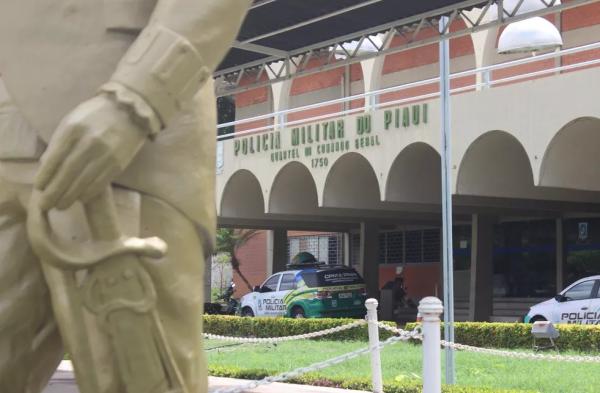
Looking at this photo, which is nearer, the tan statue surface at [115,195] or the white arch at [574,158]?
the tan statue surface at [115,195]

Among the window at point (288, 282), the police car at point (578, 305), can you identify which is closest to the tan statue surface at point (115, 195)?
the police car at point (578, 305)

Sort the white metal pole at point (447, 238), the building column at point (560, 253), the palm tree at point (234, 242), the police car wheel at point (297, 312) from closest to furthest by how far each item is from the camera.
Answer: the white metal pole at point (447, 238) < the police car wheel at point (297, 312) < the building column at point (560, 253) < the palm tree at point (234, 242)

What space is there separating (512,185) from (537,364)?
808 cm

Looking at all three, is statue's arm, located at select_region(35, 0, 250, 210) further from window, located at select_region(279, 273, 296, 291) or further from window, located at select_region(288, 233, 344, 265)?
window, located at select_region(288, 233, 344, 265)

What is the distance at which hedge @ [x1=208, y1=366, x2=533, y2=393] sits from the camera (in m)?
8.34

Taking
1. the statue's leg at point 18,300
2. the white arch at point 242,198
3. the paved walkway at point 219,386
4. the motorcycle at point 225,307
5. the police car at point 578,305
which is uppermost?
the white arch at point 242,198

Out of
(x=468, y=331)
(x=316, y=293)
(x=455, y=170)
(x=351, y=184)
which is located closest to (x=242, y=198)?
(x=351, y=184)

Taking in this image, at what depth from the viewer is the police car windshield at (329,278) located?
74.8 ft

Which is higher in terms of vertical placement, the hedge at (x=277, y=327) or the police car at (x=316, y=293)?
the police car at (x=316, y=293)

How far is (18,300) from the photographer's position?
210 centimetres

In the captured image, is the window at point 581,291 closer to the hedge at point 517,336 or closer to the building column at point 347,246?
the hedge at point 517,336

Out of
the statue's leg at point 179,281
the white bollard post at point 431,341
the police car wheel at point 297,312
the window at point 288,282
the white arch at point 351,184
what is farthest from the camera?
the window at point 288,282

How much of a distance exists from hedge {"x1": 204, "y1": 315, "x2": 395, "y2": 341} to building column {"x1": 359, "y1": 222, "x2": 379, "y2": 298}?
8024mm

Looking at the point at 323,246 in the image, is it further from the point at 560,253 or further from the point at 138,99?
the point at 138,99
